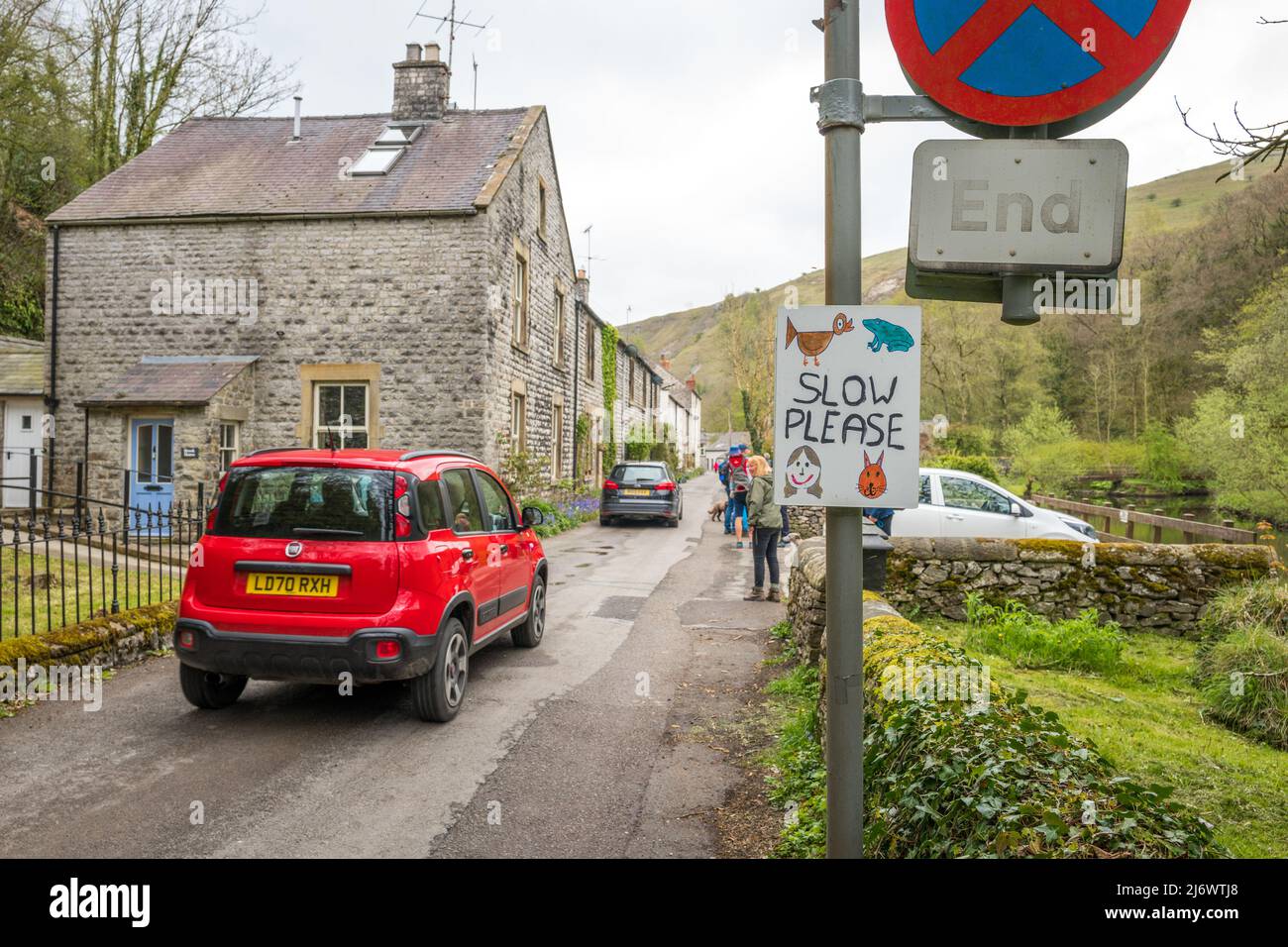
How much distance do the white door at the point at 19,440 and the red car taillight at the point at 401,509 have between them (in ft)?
52.1

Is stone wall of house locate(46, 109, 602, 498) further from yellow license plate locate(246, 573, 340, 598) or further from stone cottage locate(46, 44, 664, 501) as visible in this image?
yellow license plate locate(246, 573, 340, 598)

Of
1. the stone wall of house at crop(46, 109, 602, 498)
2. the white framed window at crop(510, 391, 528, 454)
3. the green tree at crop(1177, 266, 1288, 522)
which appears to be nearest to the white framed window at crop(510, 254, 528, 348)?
the stone wall of house at crop(46, 109, 602, 498)

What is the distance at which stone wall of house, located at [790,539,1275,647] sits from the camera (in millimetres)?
9070

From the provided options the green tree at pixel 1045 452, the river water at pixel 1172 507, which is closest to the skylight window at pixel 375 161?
the river water at pixel 1172 507

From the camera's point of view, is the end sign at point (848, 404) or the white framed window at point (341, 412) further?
the white framed window at point (341, 412)

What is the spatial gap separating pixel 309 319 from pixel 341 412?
198 centimetres

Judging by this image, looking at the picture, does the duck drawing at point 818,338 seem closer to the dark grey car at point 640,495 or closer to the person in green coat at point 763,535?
the person in green coat at point 763,535

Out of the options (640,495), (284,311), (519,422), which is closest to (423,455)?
(284,311)

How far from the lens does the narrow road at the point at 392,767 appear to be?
373 cm

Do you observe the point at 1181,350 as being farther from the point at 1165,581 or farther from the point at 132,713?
the point at 132,713

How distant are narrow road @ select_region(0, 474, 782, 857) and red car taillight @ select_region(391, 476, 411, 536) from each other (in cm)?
134

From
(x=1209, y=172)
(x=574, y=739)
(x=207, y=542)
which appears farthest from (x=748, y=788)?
(x=1209, y=172)

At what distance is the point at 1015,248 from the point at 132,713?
6.18 meters

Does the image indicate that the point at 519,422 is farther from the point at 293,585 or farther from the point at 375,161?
the point at 293,585
